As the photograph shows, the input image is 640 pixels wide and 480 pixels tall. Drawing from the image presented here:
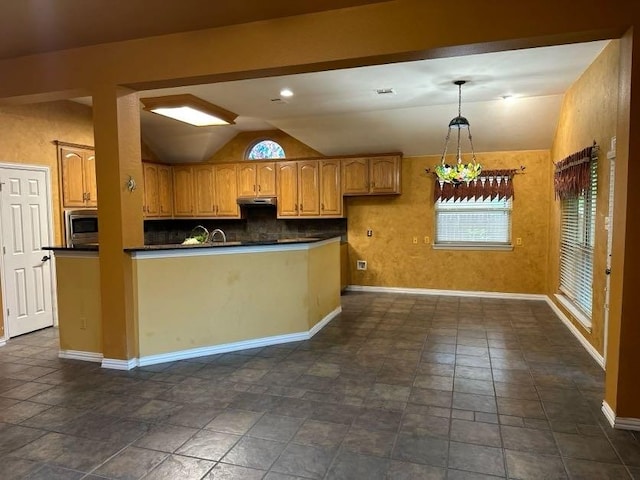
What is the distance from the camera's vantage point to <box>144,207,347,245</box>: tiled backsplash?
7293mm

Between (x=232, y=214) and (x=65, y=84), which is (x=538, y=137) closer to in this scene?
(x=232, y=214)

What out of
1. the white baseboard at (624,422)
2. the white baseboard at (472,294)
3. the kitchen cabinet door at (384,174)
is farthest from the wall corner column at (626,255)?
the kitchen cabinet door at (384,174)

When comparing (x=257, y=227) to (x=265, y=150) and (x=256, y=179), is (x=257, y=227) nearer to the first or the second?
(x=256, y=179)

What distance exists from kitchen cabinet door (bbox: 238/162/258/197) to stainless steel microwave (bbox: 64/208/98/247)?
2359 mm

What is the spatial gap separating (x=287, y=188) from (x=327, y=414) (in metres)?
4.67

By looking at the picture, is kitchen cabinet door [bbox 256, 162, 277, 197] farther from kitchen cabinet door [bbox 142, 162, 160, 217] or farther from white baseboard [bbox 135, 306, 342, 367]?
white baseboard [bbox 135, 306, 342, 367]

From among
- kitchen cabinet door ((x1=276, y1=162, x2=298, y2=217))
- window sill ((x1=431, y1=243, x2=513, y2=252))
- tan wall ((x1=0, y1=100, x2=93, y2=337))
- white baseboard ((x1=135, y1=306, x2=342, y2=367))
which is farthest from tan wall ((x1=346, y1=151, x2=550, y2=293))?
tan wall ((x1=0, y1=100, x2=93, y2=337))

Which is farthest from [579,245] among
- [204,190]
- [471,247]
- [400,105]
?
[204,190]

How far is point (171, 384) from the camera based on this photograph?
11.0ft

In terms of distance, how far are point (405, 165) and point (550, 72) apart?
2832mm

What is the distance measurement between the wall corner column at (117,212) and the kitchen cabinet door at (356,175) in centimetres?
360

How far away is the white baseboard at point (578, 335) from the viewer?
3.69 m

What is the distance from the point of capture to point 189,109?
489 centimetres

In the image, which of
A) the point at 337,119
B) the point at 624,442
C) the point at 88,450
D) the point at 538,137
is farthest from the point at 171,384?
the point at 538,137
